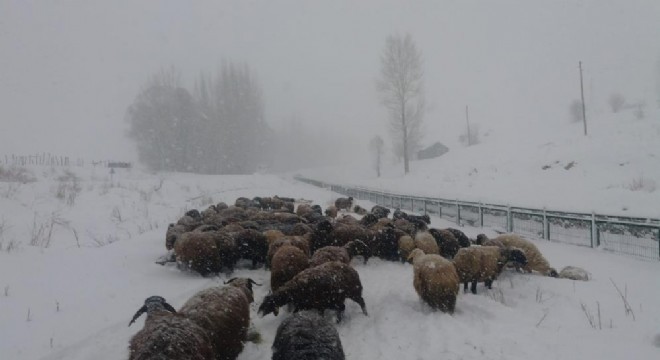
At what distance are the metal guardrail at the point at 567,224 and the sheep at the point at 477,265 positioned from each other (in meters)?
4.30

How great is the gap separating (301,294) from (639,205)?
15710mm

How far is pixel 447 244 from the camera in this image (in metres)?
9.29

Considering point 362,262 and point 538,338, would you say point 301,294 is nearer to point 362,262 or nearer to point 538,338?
point 538,338

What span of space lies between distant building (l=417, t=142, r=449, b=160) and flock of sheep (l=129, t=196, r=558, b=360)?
175 feet

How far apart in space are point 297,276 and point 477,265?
10.8ft

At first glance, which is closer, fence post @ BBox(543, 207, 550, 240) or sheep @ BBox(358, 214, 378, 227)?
sheep @ BBox(358, 214, 378, 227)

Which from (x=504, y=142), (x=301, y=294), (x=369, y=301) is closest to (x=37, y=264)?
(x=301, y=294)

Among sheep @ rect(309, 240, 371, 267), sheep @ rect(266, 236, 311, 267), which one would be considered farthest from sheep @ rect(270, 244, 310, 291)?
sheep @ rect(266, 236, 311, 267)

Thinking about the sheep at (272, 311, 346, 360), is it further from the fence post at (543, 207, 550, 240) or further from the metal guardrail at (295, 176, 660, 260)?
the fence post at (543, 207, 550, 240)

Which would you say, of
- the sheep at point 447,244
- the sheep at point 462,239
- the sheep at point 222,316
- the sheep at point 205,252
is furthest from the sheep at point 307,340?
the sheep at point 462,239

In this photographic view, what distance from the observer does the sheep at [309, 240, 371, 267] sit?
682 centimetres

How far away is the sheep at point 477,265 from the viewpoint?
695 centimetres

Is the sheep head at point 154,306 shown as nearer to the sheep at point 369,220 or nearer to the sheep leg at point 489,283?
the sheep leg at point 489,283

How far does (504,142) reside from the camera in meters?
47.9
